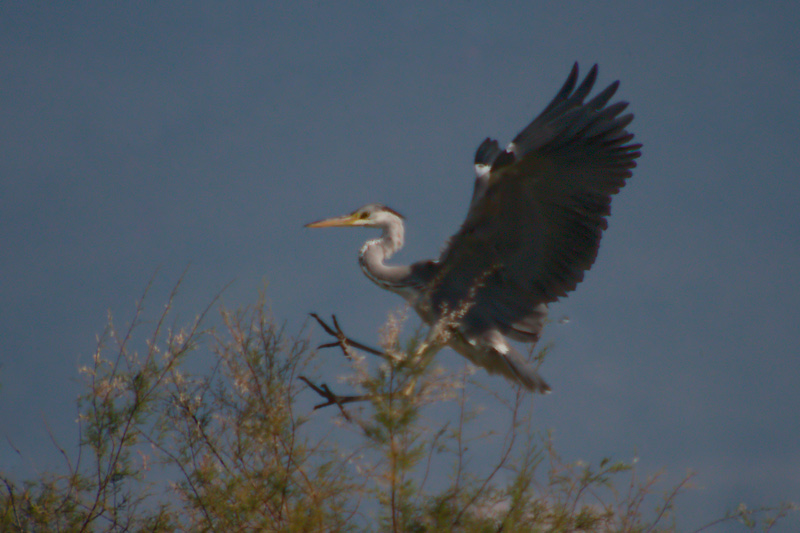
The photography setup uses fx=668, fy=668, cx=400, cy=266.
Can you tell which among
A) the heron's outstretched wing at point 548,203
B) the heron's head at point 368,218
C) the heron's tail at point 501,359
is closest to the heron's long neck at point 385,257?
the heron's head at point 368,218

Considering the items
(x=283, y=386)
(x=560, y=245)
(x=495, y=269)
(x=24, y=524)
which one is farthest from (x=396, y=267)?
(x=24, y=524)

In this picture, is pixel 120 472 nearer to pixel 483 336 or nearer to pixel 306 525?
pixel 306 525

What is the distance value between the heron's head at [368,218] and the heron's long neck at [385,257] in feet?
0.10

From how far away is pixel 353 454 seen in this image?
2.37 metres

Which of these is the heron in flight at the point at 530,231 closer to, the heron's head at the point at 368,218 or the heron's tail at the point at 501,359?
the heron's tail at the point at 501,359

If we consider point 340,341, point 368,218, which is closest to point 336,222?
point 368,218

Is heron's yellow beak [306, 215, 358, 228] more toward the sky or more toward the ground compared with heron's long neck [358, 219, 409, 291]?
more toward the sky

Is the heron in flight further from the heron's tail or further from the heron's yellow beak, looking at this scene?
the heron's yellow beak

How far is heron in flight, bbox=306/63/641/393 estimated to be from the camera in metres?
3.22

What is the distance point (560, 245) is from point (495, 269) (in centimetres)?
35

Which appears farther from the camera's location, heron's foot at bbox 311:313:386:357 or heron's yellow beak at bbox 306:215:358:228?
heron's yellow beak at bbox 306:215:358:228

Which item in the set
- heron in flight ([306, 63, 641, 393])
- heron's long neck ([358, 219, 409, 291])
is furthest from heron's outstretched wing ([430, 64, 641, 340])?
heron's long neck ([358, 219, 409, 291])

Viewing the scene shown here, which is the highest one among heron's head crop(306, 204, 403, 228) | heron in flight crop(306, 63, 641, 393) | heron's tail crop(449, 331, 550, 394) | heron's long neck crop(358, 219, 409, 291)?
heron's head crop(306, 204, 403, 228)

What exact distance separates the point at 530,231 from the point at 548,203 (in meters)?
0.16
